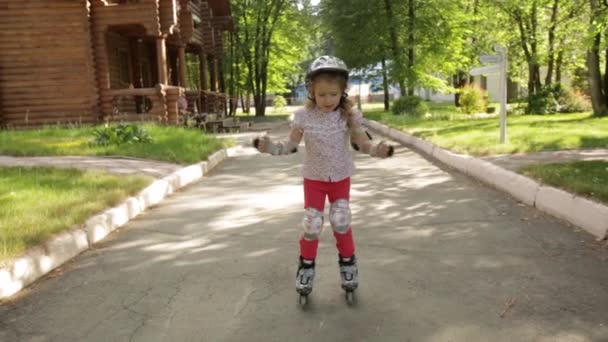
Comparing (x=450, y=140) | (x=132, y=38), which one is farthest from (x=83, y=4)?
(x=450, y=140)

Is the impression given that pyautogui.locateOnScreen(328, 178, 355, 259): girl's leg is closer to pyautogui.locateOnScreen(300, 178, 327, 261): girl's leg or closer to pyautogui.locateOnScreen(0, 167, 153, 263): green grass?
pyautogui.locateOnScreen(300, 178, 327, 261): girl's leg

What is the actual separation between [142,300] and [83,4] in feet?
50.8

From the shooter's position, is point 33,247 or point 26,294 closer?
point 26,294

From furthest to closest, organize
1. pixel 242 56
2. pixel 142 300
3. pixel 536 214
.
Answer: pixel 242 56, pixel 536 214, pixel 142 300

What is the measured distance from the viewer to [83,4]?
55.5 ft

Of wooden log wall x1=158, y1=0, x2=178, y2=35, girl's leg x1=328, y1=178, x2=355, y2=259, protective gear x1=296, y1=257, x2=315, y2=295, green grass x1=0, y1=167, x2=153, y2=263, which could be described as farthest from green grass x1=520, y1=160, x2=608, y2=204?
wooden log wall x1=158, y1=0, x2=178, y2=35

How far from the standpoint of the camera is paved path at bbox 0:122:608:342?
314 cm

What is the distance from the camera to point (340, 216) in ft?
11.8

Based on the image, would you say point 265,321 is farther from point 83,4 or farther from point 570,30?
point 570,30

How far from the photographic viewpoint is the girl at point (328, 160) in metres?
3.57

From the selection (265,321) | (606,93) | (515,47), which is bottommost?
(265,321)

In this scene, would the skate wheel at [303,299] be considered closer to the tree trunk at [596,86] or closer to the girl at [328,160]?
the girl at [328,160]

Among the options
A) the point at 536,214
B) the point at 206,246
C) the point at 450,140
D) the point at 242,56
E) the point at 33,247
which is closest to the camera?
the point at 33,247

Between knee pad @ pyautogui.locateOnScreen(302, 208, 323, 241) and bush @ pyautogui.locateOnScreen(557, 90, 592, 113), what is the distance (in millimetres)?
22680
